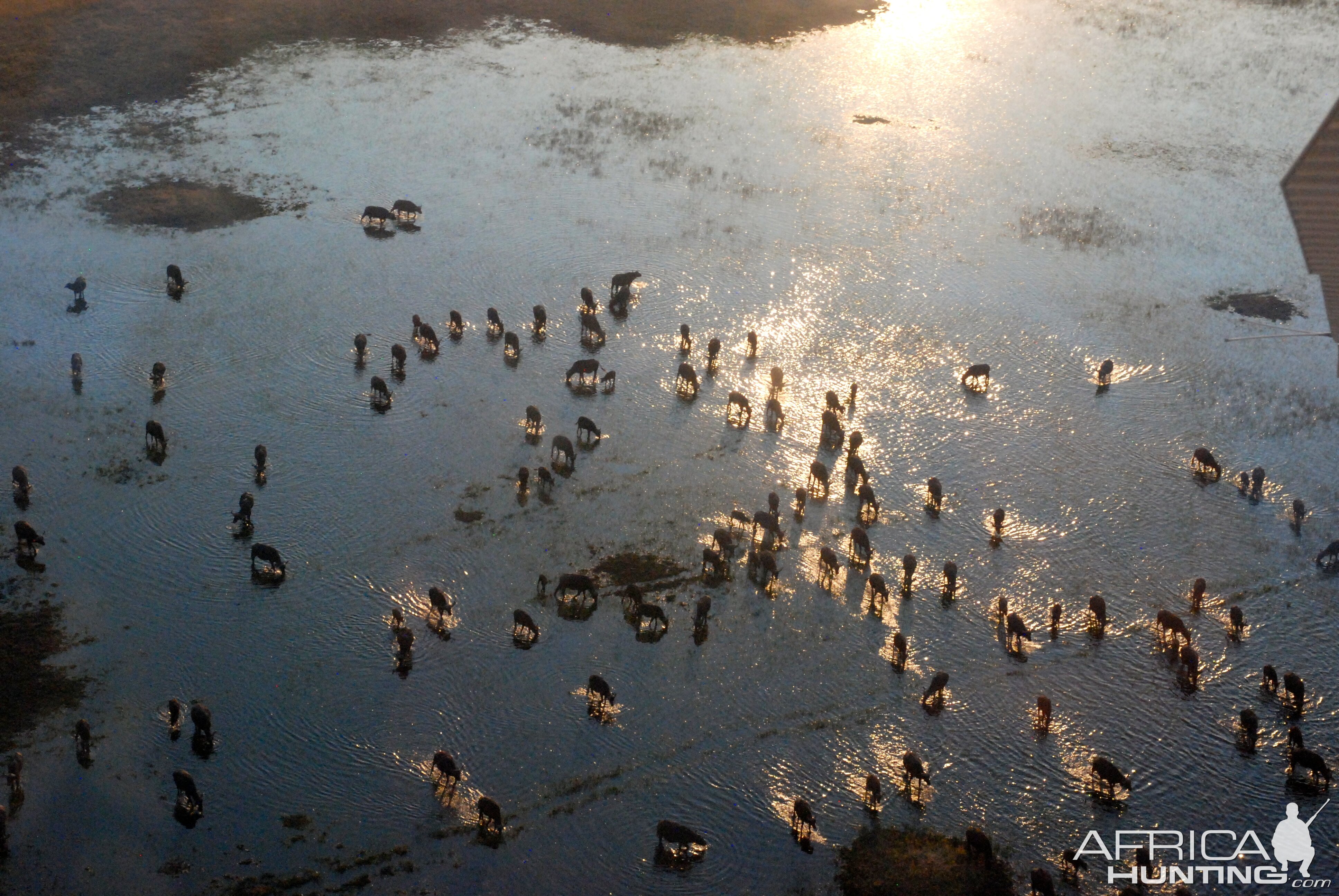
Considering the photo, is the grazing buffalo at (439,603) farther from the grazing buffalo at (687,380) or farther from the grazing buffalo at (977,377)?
the grazing buffalo at (977,377)

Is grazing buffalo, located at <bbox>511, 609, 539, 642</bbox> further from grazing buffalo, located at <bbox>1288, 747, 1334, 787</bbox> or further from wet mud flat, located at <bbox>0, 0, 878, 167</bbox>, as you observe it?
wet mud flat, located at <bbox>0, 0, 878, 167</bbox>

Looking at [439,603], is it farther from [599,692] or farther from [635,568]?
[635,568]

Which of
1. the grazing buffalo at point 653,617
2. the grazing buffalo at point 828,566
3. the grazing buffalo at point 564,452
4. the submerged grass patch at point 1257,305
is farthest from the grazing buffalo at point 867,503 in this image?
the submerged grass patch at point 1257,305

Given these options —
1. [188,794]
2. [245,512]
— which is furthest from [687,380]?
[188,794]

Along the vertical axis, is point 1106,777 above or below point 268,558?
below

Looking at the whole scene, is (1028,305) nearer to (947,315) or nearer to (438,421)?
(947,315)

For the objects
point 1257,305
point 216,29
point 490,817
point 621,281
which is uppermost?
point 216,29

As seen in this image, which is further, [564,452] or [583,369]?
[583,369]

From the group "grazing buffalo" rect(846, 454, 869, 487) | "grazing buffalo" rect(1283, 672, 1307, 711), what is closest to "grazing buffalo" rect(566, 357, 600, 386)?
"grazing buffalo" rect(846, 454, 869, 487)
